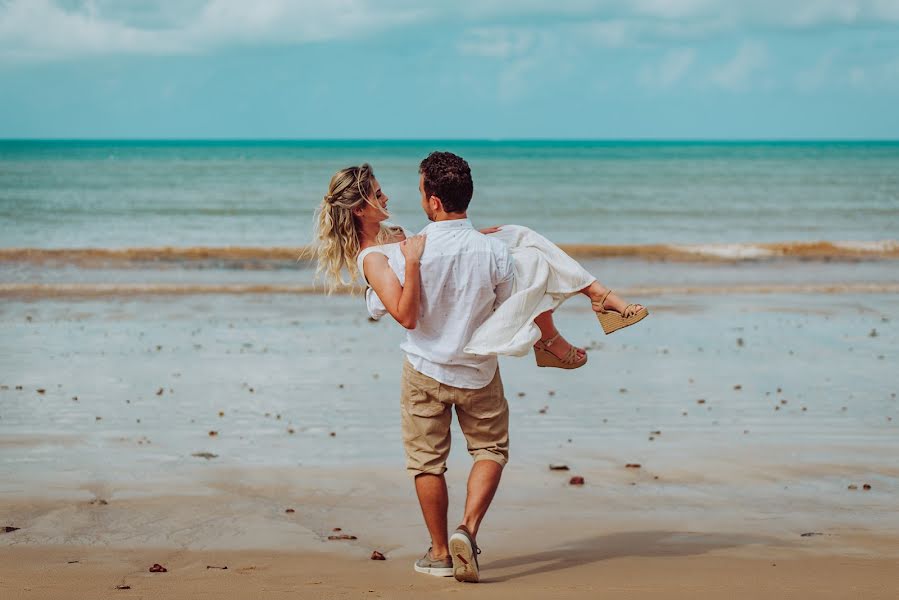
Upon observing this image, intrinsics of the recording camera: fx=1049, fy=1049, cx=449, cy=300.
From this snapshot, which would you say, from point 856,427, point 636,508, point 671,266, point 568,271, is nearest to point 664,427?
Answer: point 856,427

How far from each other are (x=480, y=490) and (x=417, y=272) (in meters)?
0.90

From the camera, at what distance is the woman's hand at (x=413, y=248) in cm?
395

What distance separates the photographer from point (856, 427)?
7074mm

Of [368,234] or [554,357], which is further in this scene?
[554,357]

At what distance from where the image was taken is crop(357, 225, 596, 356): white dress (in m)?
4.02

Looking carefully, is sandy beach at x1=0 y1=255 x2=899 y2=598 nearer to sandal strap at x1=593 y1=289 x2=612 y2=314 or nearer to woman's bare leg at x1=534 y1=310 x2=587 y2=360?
woman's bare leg at x1=534 y1=310 x2=587 y2=360

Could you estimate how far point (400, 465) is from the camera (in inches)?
245

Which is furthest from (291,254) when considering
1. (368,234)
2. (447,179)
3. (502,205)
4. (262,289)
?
(447,179)

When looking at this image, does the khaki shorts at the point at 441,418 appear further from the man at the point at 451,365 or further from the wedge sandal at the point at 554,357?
the wedge sandal at the point at 554,357

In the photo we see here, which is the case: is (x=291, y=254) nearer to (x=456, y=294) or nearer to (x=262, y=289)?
(x=262, y=289)

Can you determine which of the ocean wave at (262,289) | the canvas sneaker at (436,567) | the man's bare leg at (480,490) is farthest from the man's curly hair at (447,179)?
the ocean wave at (262,289)

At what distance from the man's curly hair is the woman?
18 cm

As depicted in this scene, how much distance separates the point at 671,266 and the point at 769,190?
2699cm

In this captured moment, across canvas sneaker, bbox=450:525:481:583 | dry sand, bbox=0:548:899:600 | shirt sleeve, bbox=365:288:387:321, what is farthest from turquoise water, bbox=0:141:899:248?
canvas sneaker, bbox=450:525:481:583
